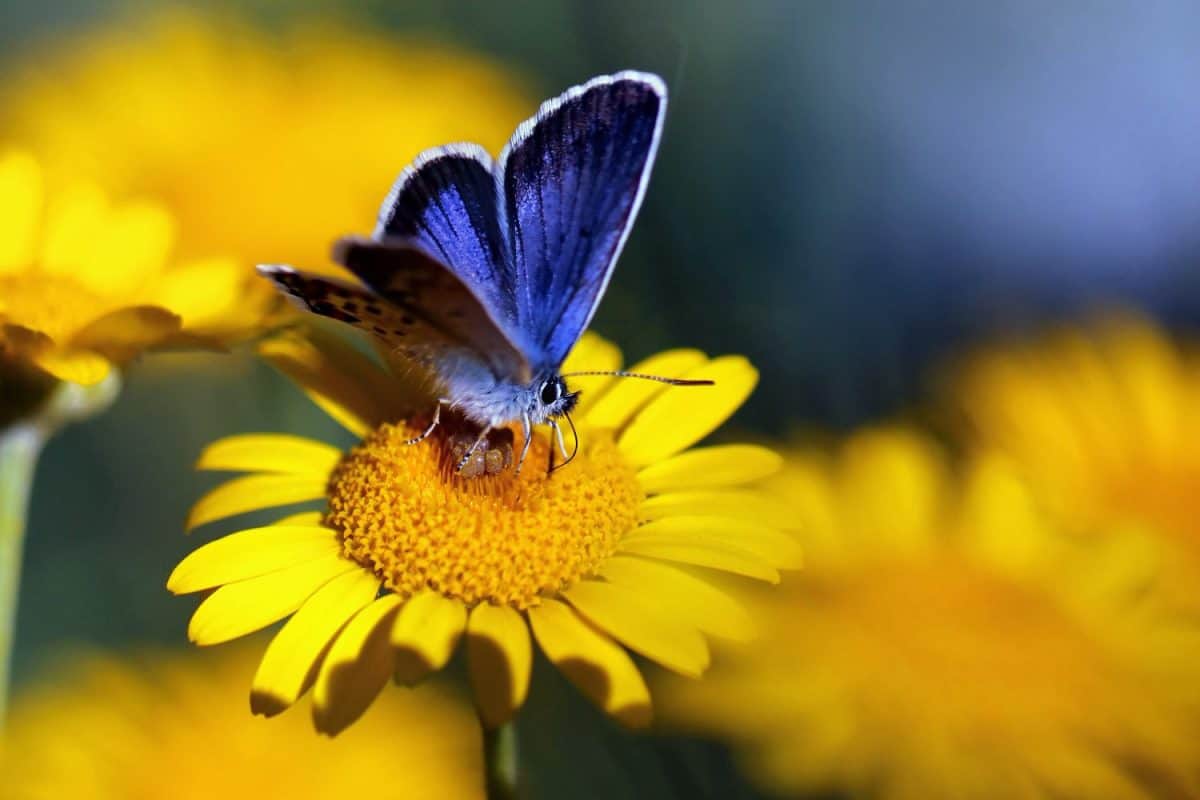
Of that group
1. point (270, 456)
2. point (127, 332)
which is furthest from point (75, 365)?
point (270, 456)

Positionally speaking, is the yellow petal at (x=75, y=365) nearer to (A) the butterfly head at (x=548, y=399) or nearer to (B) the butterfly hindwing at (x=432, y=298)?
(B) the butterfly hindwing at (x=432, y=298)

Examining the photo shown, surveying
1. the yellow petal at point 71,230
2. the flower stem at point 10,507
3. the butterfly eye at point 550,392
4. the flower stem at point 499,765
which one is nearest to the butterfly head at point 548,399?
the butterfly eye at point 550,392

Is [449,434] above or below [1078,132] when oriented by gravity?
below

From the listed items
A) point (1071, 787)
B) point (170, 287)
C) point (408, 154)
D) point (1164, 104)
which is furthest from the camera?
point (1164, 104)

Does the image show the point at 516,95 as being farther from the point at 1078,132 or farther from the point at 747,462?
A: the point at 747,462

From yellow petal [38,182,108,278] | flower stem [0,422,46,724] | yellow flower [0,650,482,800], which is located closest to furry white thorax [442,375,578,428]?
flower stem [0,422,46,724]

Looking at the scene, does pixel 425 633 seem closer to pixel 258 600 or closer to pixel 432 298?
pixel 258 600

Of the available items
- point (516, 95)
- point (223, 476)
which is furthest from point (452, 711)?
point (516, 95)

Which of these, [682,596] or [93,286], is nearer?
[682,596]
